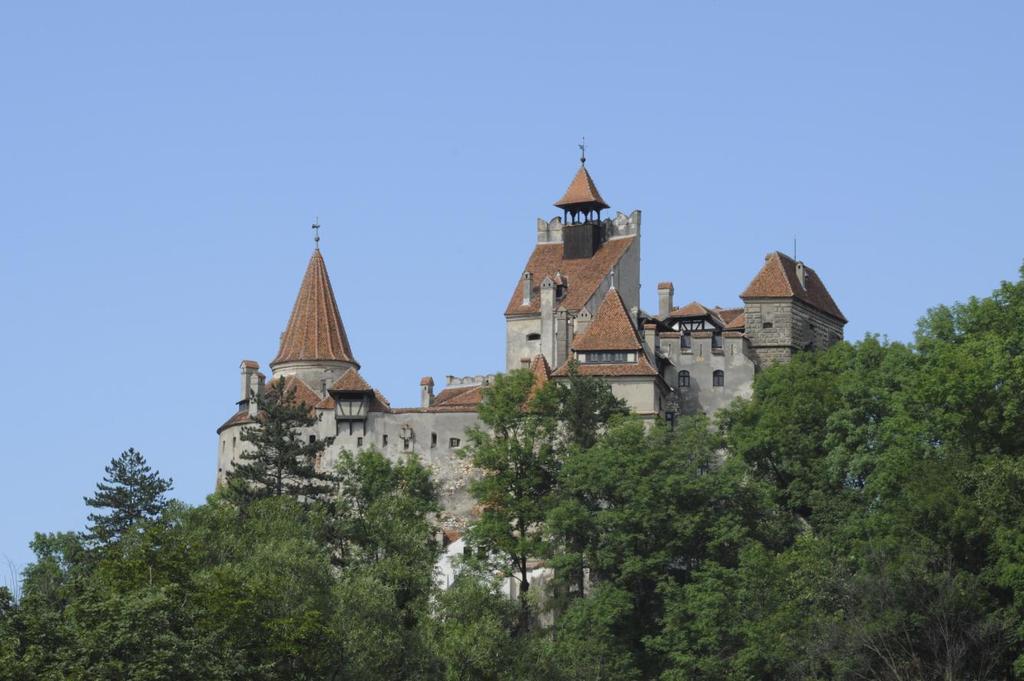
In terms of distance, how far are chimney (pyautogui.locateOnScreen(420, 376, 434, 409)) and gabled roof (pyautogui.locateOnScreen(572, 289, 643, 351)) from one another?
7.81 meters

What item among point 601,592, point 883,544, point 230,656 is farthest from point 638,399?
point 230,656

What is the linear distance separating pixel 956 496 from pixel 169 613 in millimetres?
26070

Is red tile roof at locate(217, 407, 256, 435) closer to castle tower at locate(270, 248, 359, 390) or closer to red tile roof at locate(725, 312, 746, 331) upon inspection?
castle tower at locate(270, 248, 359, 390)

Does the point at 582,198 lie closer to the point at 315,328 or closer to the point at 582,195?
the point at 582,195

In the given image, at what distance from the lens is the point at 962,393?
3184 inches

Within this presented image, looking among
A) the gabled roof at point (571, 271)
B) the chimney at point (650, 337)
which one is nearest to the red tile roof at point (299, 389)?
the gabled roof at point (571, 271)

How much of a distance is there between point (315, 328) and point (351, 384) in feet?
25.3

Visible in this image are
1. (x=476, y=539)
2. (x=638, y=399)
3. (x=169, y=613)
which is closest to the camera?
(x=169, y=613)

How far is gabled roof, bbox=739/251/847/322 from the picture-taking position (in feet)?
344

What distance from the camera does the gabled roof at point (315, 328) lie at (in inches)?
4331

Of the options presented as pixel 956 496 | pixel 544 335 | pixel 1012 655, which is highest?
pixel 544 335

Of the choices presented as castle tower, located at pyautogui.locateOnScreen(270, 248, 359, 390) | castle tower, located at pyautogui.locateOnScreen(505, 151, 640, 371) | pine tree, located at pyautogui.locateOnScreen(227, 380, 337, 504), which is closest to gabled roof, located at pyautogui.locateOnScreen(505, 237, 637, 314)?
castle tower, located at pyautogui.locateOnScreen(505, 151, 640, 371)

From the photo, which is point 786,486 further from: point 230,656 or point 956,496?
point 230,656

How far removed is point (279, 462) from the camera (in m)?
96.0
